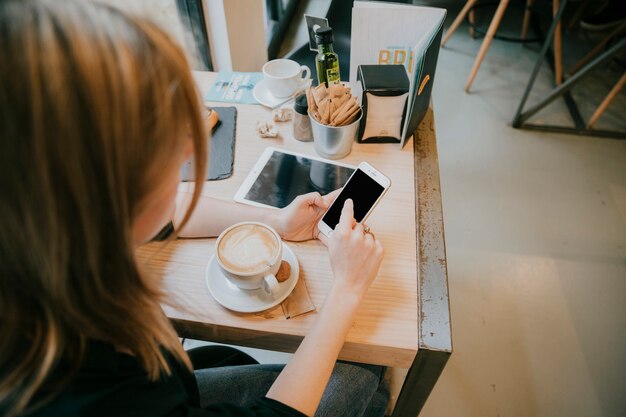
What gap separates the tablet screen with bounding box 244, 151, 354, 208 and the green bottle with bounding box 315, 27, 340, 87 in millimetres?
230

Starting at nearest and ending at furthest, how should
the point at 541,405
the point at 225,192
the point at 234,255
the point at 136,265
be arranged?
Result: the point at 136,265, the point at 234,255, the point at 225,192, the point at 541,405

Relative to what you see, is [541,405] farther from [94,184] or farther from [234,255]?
[94,184]

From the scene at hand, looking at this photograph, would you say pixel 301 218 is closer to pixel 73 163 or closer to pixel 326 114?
pixel 326 114

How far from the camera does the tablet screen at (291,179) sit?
0.94m

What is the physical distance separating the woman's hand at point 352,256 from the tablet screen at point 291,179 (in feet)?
0.62

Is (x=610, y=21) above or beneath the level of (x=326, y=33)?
beneath

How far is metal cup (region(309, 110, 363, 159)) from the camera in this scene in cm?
96

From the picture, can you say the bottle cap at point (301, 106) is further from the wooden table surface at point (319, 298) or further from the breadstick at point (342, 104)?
the wooden table surface at point (319, 298)

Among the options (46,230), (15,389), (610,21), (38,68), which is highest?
(38,68)

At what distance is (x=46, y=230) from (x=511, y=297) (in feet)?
5.57

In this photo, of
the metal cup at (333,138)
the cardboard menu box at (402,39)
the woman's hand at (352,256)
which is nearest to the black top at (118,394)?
the woman's hand at (352,256)

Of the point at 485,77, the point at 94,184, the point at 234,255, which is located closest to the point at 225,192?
the point at 234,255

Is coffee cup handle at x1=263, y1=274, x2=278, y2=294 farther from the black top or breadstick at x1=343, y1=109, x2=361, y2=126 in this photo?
breadstick at x1=343, y1=109, x2=361, y2=126

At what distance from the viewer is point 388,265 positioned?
80 centimetres
